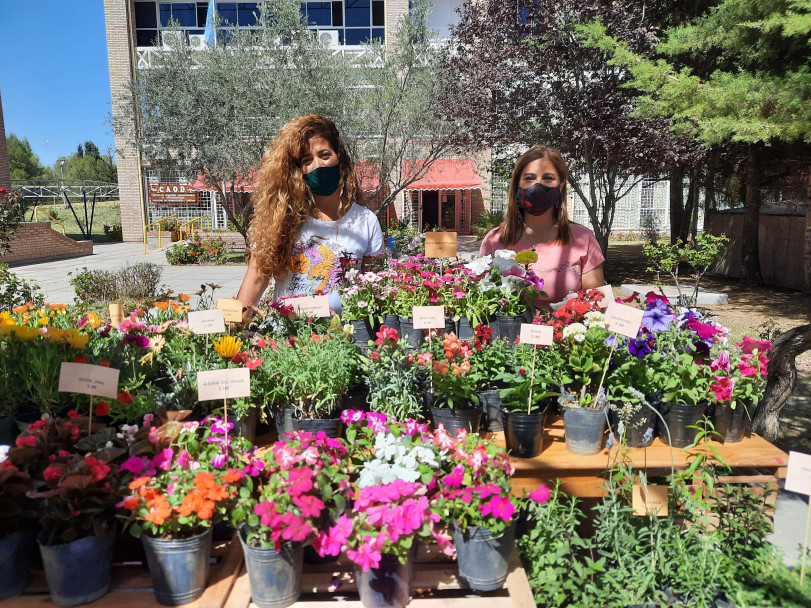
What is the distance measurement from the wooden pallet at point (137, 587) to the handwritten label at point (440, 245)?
201cm

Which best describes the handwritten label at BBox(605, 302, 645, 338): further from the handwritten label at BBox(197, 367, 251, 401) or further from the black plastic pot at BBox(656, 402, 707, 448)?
the handwritten label at BBox(197, 367, 251, 401)

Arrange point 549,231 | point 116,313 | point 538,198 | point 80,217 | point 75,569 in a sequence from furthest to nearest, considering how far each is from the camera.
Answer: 1. point 80,217
2. point 549,231
3. point 538,198
4. point 116,313
5. point 75,569

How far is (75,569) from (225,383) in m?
0.60

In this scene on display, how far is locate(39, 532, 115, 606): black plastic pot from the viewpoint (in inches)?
54.7

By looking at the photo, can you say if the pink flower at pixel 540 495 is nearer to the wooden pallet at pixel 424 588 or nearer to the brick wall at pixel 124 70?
the wooden pallet at pixel 424 588

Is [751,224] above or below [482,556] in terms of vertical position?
above

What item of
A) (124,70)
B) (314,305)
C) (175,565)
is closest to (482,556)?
(175,565)

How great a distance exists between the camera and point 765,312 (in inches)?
338

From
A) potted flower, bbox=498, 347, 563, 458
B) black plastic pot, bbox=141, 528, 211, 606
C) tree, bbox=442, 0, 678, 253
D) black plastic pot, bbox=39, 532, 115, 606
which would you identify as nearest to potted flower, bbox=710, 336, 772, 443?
potted flower, bbox=498, 347, 563, 458

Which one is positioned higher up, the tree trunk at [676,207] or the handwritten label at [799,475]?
the tree trunk at [676,207]

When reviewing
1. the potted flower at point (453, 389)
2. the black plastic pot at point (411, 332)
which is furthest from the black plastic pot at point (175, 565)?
the black plastic pot at point (411, 332)

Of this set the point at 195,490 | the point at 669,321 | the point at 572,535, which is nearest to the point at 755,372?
the point at 669,321

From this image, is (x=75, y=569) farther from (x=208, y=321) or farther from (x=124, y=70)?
(x=124, y=70)

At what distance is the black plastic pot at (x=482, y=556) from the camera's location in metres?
1.54
